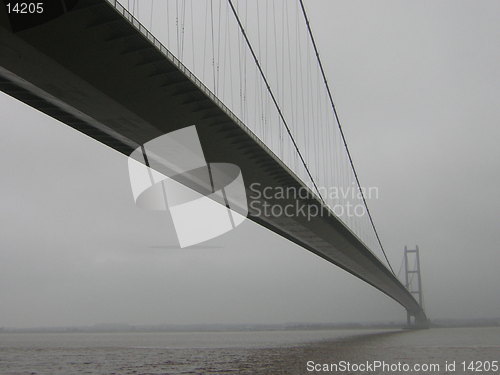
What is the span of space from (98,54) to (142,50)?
982 millimetres

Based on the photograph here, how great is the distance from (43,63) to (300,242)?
26.8m

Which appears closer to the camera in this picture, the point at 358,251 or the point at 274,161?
the point at 274,161

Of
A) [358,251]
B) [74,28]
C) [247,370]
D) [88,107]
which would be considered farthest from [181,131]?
[358,251]

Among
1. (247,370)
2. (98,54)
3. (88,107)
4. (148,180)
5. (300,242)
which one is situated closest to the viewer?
(98,54)

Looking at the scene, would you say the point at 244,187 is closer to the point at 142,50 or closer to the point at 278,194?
the point at 278,194

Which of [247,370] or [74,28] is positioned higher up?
[74,28]

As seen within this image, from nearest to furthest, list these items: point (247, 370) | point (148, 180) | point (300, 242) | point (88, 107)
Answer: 1. point (88, 107)
2. point (247, 370)
3. point (148, 180)
4. point (300, 242)

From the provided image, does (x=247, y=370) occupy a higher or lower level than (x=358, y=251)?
lower

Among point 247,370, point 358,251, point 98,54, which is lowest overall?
point 247,370

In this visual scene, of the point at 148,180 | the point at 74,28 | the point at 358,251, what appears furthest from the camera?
the point at 358,251

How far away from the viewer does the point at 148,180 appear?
24250 millimetres

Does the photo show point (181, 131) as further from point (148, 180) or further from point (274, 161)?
point (148, 180)

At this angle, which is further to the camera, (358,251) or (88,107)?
(358,251)

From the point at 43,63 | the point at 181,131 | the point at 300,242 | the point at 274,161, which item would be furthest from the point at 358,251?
the point at 43,63
